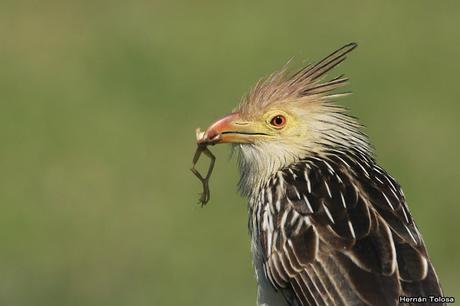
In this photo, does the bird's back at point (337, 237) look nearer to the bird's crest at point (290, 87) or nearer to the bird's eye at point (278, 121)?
the bird's eye at point (278, 121)

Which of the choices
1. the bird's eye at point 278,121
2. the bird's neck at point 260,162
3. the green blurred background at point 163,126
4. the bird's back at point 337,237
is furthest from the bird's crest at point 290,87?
the green blurred background at point 163,126

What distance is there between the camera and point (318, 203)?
9.16 meters

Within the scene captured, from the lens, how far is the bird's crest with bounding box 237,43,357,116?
984 cm

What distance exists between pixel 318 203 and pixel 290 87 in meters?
1.05

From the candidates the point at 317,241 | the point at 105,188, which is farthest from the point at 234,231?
the point at 317,241

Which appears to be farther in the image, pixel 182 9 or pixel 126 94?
pixel 182 9

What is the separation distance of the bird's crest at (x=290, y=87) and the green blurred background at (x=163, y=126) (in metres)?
2.91

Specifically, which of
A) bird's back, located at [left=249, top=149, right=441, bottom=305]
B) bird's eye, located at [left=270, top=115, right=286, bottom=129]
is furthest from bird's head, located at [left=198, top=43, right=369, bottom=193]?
bird's back, located at [left=249, top=149, right=441, bottom=305]

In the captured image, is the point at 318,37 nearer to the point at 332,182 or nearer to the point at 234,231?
the point at 234,231

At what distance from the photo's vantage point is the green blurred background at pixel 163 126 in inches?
567

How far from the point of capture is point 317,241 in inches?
348

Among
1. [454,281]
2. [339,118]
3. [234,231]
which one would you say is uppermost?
[339,118]

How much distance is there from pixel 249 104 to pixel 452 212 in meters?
6.27

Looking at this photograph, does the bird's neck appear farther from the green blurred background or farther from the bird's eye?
the green blurred background
